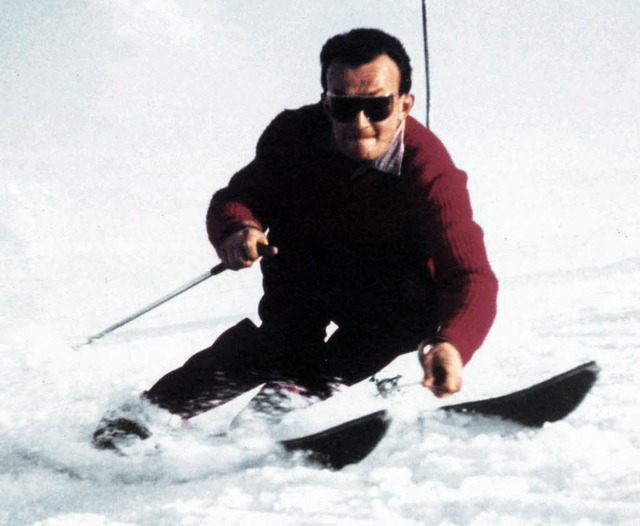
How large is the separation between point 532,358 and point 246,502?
2.40 meters

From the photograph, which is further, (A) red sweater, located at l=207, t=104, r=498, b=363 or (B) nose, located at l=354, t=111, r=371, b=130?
(B) nose, located at l=354, t=111, r=371, b=130

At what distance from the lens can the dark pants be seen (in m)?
2.16

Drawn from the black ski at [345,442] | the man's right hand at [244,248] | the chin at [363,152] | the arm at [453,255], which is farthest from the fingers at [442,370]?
the chin at [363,152]

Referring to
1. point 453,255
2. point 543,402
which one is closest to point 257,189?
point 453,255

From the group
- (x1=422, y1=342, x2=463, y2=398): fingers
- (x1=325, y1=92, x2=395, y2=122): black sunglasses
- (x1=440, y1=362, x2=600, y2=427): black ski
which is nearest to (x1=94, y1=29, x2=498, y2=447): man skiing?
(x1=325, y1=92, x2=395, y2=122): black sunglasses

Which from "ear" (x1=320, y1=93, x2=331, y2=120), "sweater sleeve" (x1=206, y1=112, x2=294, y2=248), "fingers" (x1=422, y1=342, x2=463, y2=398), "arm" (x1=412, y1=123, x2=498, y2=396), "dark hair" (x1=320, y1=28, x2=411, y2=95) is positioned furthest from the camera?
"sweater sleeve" (x1=206, y1=112, x2=294, y2=248)

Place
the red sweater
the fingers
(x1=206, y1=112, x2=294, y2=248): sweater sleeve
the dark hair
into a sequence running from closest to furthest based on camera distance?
the fingers → the red sweater → the dark hair → (x1=206, y1=112, x2=294, y2=248): sweater sleeve

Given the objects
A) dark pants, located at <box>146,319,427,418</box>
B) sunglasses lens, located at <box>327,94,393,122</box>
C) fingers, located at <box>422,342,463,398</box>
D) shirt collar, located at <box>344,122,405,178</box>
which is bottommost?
dark pants, located at <box>146,319,427,418</box>

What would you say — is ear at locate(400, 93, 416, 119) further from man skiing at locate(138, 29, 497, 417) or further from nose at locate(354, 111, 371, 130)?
nose at locate(354, 111, 371, 130)

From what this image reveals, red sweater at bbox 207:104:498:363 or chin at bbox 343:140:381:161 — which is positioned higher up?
→ chin at bbox 343:140:381:161

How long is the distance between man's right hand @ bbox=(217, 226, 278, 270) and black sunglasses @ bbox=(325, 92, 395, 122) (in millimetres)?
524

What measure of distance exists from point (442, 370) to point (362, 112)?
0.98m

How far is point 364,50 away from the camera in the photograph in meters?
1.93

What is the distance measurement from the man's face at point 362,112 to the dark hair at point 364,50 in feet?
0.08
